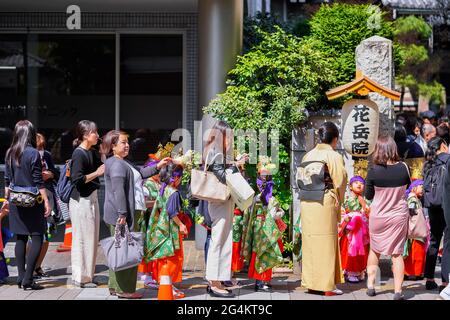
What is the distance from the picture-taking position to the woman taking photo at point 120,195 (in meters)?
7.89

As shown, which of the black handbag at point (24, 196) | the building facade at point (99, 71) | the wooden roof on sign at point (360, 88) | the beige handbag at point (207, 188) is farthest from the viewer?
the building facade at point (99, 71)

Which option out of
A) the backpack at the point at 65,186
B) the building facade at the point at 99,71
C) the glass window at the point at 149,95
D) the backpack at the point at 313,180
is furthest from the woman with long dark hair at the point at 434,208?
the glass window at the point at 149,95

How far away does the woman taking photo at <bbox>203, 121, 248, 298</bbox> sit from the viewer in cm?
822

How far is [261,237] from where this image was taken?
343 inches

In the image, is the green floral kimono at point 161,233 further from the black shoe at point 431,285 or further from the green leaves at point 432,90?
the green leaves at point 432,90

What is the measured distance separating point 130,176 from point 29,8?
6.85 m

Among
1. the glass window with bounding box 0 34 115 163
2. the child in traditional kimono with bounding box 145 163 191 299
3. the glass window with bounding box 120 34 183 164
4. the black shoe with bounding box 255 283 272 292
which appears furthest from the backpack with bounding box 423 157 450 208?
the glass window with bounding box 0 34 115 163

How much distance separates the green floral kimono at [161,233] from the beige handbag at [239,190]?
0.69 meters

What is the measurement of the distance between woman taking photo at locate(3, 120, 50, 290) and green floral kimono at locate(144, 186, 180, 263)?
1.29m

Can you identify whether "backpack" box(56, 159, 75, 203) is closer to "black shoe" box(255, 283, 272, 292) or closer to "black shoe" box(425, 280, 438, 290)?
"black shoe" box(255, 283, 272, 292)

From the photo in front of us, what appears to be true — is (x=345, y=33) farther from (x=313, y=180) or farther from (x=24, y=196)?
(x=24, y=196)

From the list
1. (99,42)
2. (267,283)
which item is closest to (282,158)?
(267,283)

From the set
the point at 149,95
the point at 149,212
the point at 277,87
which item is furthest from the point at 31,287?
the point at 149,95

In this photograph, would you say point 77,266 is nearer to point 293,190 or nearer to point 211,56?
point 293,190
